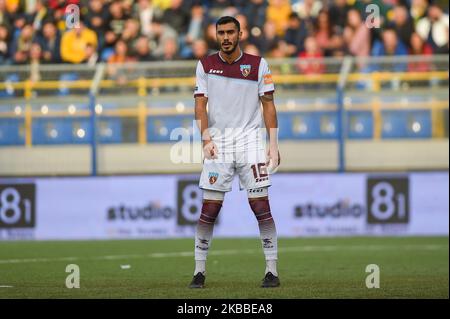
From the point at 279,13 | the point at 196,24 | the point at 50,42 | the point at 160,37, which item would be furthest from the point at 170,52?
the point at 279,13

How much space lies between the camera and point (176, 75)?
18000 mm

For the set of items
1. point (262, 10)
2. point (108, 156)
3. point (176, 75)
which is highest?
point (262, 10)

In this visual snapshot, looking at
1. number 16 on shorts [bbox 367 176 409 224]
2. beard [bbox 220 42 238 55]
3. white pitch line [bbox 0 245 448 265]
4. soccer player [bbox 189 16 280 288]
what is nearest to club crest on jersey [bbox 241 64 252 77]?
soccer player [bbox 189 16 280 288]

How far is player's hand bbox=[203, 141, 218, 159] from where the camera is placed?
9703 mm

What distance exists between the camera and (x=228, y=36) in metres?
9.59

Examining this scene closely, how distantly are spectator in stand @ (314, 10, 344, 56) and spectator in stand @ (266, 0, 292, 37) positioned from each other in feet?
2.16

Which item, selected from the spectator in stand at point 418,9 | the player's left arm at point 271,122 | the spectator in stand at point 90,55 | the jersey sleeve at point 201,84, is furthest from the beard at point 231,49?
the spectator in stand at point 418,9

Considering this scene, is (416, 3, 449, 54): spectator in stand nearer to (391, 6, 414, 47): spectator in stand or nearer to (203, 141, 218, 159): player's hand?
(391, 6, 414, 47): spectator in stand

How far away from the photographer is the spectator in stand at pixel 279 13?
2059cm

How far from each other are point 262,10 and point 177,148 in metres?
4.18

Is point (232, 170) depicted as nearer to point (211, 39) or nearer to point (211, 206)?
point (211, 206)
